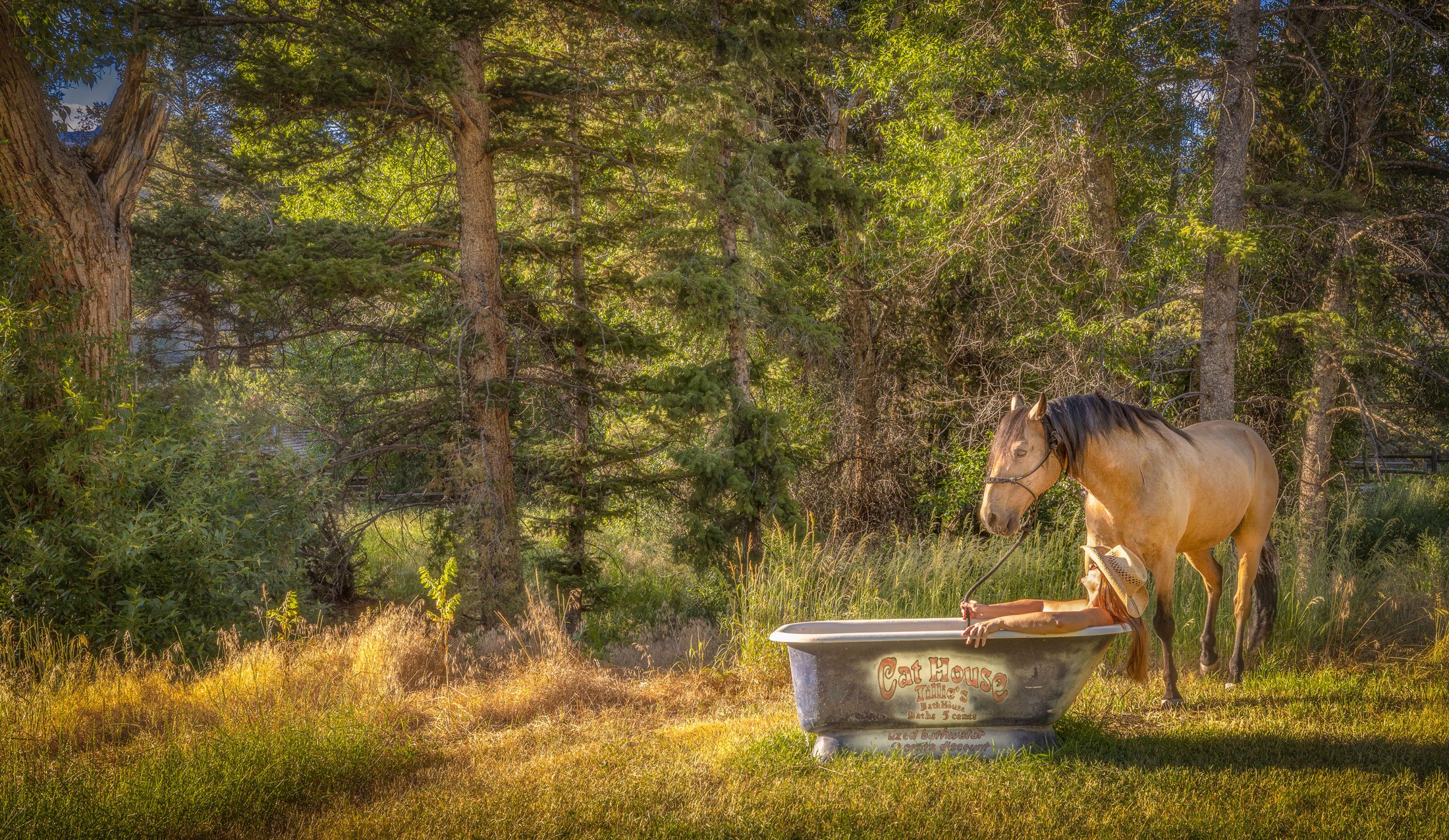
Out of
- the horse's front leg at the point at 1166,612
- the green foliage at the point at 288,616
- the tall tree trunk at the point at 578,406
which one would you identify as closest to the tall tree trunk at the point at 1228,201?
the horse's front leg at the point at 1166,612

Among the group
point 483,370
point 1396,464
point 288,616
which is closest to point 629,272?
point 483,370

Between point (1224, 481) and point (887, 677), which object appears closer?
point (887, 677)

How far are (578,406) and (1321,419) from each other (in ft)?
27.2

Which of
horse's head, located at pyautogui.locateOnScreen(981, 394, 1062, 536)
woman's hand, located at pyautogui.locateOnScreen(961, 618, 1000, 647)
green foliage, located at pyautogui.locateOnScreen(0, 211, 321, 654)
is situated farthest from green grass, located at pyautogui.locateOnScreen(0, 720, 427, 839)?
horse's head, located at pyautogui.locateOnScreen(981, 394, 1062, 536)

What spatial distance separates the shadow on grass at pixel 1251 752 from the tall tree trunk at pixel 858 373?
306 inches

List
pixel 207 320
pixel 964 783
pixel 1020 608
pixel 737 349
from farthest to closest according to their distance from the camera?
pixel 207 320 < pixel 737 349 < pixel 1020 608 < pixel 964 783

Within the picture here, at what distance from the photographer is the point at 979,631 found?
475cm

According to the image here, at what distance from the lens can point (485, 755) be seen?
5.26m

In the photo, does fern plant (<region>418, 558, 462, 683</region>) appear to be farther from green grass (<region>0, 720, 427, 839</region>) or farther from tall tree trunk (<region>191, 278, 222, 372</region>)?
tall tree trunk (<region>191, 278, 222, 372</region>)

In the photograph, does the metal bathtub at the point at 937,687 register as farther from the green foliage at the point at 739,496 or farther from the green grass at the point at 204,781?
the green foliage at the point at 739,496

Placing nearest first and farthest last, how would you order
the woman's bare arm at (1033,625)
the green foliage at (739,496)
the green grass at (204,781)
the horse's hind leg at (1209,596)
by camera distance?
the green grass at (204,781), the woman's bare arm at (1033,625), the horse's hind leg at (1209,596), the green foliage at (739,496)

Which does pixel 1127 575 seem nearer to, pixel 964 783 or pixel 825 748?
pixel 964 783

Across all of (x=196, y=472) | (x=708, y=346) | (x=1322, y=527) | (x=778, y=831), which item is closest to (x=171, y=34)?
(x=196, y=472)

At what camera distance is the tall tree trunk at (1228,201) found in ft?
26.5
